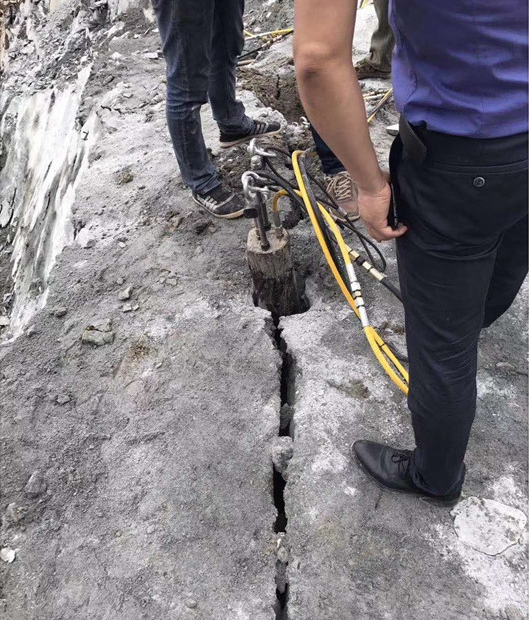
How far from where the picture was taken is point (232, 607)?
5.46 feet

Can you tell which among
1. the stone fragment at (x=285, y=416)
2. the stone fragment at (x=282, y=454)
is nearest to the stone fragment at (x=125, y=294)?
the stone fragment at (x=285, y=416)

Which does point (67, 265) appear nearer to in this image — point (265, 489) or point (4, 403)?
point (4, 403)

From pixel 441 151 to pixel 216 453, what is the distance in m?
1.43

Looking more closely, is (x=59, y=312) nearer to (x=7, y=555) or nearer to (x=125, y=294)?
(x=125, y=294)

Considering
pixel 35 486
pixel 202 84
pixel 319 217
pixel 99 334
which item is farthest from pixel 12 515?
pixel 202 84

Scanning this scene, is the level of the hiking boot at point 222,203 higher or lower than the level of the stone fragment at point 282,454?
higher

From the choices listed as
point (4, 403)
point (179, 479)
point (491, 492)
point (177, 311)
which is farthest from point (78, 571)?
point (491, 492)

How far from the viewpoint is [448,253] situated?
49.9 inches

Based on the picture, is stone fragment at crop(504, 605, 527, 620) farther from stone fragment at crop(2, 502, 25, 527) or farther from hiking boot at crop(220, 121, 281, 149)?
hiking boot at crop(220, 121, 281, 149)

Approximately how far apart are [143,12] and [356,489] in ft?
20.4

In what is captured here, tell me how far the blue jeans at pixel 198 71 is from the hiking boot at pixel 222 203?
46 mm

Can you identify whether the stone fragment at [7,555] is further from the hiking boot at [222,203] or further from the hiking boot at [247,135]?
the hiking boot at [247,135]

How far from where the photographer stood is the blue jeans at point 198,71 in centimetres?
239

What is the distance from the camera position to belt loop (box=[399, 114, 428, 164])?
115 cm
